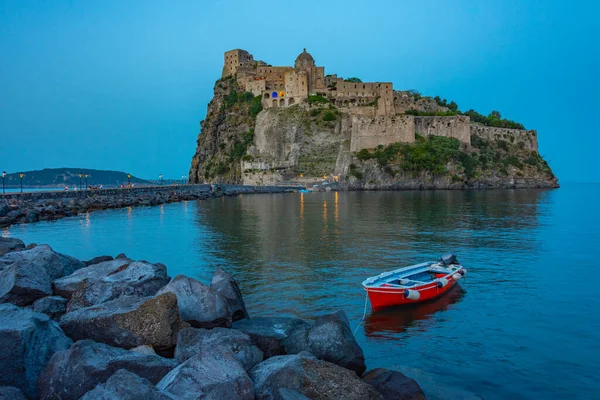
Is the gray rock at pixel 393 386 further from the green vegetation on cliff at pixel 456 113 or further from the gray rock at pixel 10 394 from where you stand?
the green vegetation on cliff at pixel 456 113

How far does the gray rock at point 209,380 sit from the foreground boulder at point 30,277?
16.3 ft

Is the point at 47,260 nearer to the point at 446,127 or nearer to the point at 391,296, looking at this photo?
the point at 391,296

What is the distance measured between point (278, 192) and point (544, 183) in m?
45.7

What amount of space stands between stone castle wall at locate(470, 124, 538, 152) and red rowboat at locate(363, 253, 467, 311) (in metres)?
69.5

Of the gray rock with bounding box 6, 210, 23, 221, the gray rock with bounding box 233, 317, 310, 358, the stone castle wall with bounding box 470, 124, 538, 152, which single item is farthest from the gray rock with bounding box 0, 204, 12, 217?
the stone castle wall with bounding box 470, 124, 538, 152

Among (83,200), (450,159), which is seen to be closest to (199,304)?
(83,200)

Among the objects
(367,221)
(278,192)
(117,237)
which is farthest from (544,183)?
(117,237)

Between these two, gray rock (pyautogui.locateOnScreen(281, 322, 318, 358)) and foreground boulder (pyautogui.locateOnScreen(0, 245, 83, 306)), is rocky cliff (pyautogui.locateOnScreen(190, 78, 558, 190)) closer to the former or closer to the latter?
foreground boulder (pyautogui.locateOnScreen(0, 245, 83, 306))

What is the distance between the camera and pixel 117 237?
2602 cm

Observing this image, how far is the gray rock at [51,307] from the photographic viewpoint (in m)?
8.21

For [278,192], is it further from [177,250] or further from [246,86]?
[177,250]

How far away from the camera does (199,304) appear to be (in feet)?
25.7

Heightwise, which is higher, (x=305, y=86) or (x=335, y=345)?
(x=305, y=86)

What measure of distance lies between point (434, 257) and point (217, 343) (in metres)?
13.8
